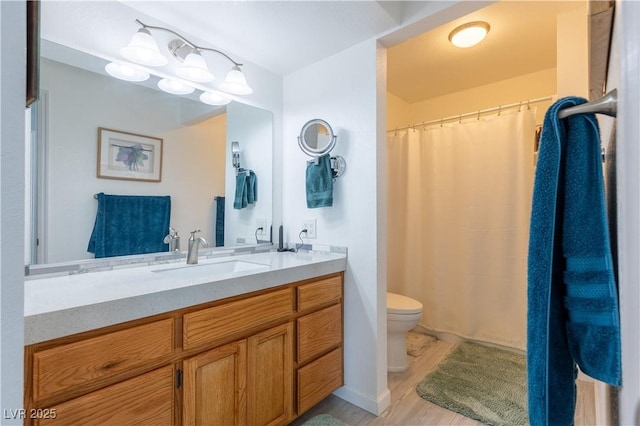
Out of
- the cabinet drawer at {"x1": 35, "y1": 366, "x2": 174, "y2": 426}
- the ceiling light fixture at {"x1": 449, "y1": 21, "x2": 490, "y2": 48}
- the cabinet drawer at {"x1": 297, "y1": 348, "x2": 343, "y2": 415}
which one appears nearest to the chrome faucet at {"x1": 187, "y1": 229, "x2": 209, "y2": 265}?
the cabinet drawer at {"x1": 35, "y1": 366, "x2": 174, "y2": 426}

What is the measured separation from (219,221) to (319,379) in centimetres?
111

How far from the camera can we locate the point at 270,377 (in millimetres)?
1383

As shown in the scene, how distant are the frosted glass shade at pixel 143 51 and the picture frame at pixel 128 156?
37 cm

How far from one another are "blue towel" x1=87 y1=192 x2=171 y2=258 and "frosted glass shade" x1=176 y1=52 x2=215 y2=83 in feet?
2.25

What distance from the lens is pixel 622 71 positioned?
384 millimetres

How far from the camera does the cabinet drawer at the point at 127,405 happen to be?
0.86 metres

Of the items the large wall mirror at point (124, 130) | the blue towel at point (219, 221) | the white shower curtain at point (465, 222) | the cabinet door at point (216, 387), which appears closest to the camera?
the cabinet door at point (216, 387)

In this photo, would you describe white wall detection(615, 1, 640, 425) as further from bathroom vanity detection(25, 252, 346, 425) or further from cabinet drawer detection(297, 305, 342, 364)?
cabinet drawer detection(297, 305, 342, 364)

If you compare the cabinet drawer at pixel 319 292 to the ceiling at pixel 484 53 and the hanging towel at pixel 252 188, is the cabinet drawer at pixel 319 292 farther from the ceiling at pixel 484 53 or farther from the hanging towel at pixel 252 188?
the ceiling at pixel 484 53

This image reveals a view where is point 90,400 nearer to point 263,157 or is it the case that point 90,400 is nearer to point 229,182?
point 229,182

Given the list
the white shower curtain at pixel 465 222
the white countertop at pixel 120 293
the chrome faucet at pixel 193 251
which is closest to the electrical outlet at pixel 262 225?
the chrome faucet at pixel 193 251

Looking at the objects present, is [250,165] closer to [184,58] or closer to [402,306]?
[184,58]

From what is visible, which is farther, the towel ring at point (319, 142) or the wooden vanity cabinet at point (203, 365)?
the towel ring at point (319, 142)

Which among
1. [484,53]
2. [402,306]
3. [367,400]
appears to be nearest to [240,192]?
[402,306]
